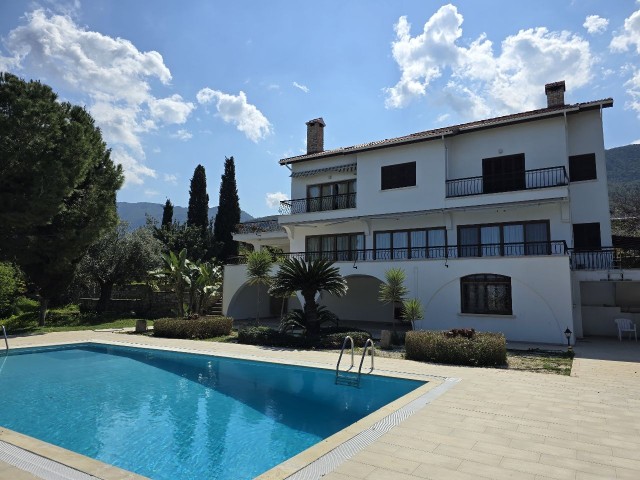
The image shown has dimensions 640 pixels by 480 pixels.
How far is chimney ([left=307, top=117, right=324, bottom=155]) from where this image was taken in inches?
1095

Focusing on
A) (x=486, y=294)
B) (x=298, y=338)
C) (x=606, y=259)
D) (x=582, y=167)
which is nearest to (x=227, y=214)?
(x=298, y=338)

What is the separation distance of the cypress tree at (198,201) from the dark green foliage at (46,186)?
2054cm

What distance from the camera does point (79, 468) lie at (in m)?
5.14

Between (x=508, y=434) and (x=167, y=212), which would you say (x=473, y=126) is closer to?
(x=508, y=434)

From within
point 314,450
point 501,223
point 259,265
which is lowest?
point 314,450

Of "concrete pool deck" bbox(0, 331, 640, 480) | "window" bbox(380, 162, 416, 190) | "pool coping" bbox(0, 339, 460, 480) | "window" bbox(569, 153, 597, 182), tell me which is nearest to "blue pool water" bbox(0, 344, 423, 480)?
"pool coping" bbox(0, 339, 460, 480)

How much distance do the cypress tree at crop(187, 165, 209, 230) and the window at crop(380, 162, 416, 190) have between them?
84.1 ft

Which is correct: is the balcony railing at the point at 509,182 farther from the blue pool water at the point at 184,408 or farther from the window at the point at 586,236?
the blue pool water at the point at 184,408

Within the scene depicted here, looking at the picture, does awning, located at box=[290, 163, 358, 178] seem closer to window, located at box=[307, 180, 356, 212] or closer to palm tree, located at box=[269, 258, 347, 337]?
window, located at box=[307, 180, 356, 212]

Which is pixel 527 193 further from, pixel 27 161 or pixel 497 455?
pixel 27 161

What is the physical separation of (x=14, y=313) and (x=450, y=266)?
2515 centimetres

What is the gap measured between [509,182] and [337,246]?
969cm

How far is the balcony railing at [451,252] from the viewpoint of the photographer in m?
18.7

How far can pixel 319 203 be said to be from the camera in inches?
1017
